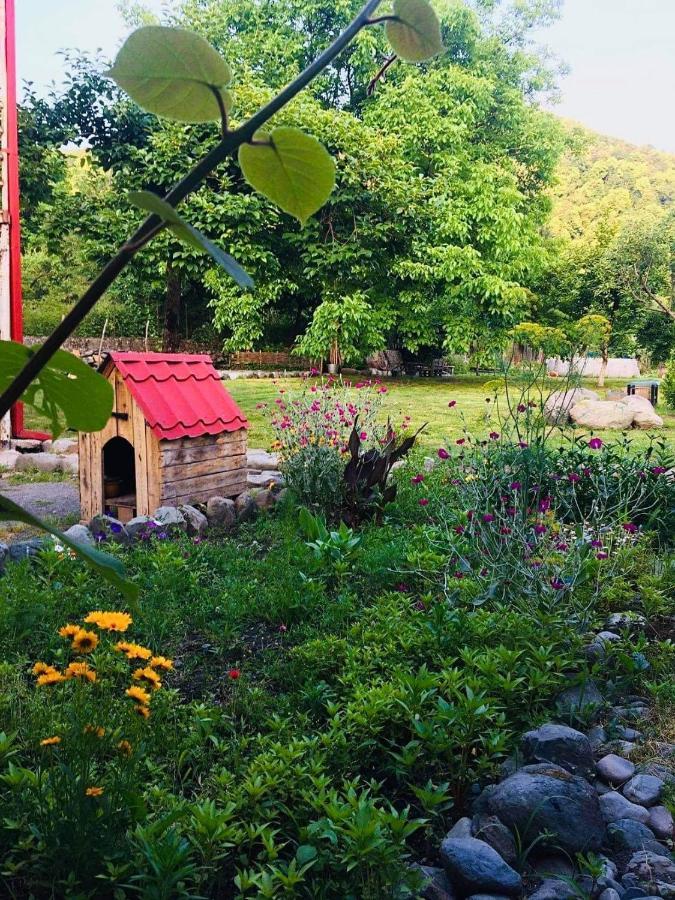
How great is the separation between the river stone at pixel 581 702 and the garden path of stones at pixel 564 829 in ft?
0.30

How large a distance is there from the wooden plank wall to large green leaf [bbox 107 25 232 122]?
14.4ft

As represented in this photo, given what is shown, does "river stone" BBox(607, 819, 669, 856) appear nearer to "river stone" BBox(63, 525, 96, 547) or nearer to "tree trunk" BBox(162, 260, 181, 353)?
"river stone" BBox(63, 525, 96, 547)

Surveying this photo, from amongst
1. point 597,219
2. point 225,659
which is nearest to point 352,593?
point 225,659

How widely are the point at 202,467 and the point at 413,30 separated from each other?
4.77m

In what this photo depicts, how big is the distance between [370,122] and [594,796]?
17444 mm

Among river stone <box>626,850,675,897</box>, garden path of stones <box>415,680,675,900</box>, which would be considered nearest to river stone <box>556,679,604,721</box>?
garden path of stones <box>415,680,675,900</box>

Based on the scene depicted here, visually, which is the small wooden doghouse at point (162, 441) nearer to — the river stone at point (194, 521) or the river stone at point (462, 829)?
the river stone at point (194, 521)

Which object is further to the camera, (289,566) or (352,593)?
(289,566)

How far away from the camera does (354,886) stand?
1590 mm

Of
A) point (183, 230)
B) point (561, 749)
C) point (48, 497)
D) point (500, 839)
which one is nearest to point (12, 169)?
point (48, 497)

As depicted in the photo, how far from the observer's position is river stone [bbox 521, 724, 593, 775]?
2.17 m

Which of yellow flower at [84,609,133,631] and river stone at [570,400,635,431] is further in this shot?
river stone at [570,400,635,431]

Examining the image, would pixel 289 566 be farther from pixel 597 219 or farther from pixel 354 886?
pixel 597 219

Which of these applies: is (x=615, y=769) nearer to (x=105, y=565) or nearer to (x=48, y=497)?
(x=105, y=565)
